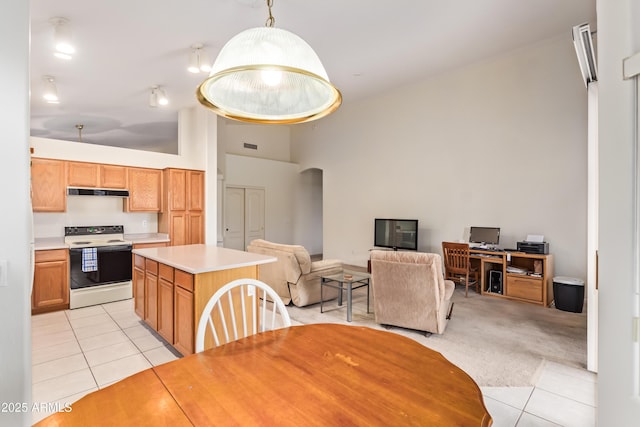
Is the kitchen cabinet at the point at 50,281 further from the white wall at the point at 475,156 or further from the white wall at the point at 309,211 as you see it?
the white wall at the point at 309,211

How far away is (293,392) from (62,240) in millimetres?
5134

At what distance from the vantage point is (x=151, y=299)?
329 centimetres

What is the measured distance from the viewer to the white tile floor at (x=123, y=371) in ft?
6.89

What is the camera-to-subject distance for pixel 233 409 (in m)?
0.95

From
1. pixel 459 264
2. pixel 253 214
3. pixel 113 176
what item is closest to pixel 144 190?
pixel 113 176

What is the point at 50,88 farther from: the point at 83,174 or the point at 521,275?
the point at 521,275

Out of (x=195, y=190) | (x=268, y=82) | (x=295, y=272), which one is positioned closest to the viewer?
(x=268, y=82)

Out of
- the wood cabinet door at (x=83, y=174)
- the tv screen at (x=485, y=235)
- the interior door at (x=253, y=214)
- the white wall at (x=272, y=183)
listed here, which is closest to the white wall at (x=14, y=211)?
the wood cabinet door at (x=83, y=174)

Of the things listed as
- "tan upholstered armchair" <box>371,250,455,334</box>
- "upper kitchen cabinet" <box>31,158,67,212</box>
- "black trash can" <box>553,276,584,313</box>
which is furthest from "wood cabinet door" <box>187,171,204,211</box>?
"black trash can" <box>553,276,584,313</box>

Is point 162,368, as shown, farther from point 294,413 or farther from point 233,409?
point 294,413

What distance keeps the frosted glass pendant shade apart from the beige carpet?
246 cm

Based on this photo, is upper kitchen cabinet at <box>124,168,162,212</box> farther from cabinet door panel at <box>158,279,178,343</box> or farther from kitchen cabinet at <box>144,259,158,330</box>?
cabinet door panel at <box>158,279,178,343</box>

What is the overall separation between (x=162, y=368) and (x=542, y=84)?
598 centimetres

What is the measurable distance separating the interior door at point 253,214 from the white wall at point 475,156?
2073mm
